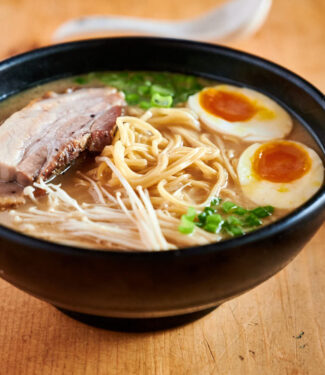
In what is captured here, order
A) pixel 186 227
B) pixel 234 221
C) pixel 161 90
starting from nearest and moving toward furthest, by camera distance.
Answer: pixel 186 227 < pixel 234 221 < pixel 161 90

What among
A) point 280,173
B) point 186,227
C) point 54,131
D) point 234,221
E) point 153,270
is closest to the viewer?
point 153,270

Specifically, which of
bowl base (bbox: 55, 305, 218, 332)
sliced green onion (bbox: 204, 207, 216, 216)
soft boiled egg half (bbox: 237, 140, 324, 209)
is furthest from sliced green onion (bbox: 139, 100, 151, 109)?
bowl base (bbox: 55, 305, 218, 332)

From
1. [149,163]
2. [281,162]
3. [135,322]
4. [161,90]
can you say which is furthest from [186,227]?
[161,90]

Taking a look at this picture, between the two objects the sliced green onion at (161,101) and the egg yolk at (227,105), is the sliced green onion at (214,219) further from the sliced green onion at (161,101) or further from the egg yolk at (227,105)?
the sliced green onion at (161,101)

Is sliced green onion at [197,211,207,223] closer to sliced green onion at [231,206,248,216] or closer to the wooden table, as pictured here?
sliced green onion at [231,206,248,216]

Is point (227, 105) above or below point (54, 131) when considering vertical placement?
above

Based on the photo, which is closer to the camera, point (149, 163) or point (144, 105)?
point (149, 163)

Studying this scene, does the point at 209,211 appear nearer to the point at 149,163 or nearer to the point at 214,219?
the point at 214,219
